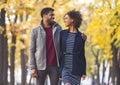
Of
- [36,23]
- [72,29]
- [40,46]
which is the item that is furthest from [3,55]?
[72,29]

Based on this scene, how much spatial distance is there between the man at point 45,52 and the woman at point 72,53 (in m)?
0.18

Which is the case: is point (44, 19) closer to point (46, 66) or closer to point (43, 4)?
point (46, 66)

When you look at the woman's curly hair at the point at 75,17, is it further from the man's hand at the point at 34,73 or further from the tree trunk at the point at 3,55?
the tree trunk at the point at 3,55

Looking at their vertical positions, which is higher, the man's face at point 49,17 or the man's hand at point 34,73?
the man's face at point 49,17

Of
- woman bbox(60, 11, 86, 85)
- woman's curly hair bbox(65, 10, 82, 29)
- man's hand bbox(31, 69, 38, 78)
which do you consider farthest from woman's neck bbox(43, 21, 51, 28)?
man's hand bbox(31, 69, 38, 78)

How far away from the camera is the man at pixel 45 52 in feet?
27.7

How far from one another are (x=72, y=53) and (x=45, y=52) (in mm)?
576

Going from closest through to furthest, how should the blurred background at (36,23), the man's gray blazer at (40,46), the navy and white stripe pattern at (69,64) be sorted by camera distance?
the navy and white stripe pattern at (69,64) → the man's gray blazer at (40,46) → the blurred background at (36,23)

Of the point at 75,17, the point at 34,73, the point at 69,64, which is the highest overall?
the point at 75,17

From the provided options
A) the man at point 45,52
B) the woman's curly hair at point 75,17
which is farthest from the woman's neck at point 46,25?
the woman's curly hair at point 75,17

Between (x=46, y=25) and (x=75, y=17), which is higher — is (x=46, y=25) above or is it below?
below

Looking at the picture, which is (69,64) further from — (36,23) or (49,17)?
(36,23)

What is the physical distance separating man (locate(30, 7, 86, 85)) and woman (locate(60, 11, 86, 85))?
7.1 inches

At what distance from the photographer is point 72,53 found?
8164 mm
